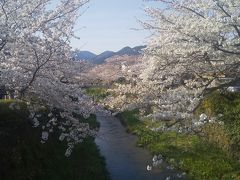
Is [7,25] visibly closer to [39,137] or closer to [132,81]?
[39,137]

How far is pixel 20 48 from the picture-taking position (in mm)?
10203

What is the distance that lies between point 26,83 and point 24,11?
1.82 m

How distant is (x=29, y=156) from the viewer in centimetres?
1142

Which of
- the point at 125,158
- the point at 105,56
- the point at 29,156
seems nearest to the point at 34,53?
the point at 29,156

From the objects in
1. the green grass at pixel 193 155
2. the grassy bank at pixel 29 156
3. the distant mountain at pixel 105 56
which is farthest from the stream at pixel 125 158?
the distant mountain at pixel 105 56

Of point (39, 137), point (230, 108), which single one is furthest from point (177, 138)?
point (39, 137)

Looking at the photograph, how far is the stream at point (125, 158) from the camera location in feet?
50.6

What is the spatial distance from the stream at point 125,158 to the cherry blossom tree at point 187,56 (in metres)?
3.39

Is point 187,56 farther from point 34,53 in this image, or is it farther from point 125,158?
point 125,158

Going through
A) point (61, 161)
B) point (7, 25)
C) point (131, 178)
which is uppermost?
point (7, 25)

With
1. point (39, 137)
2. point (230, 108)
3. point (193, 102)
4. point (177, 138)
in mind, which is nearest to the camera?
point (193, 102)

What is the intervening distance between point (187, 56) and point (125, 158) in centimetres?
860

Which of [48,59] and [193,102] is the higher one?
[48,59]

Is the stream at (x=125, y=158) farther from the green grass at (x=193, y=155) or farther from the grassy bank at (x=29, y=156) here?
the grassy bank at (x=29, y=156)
